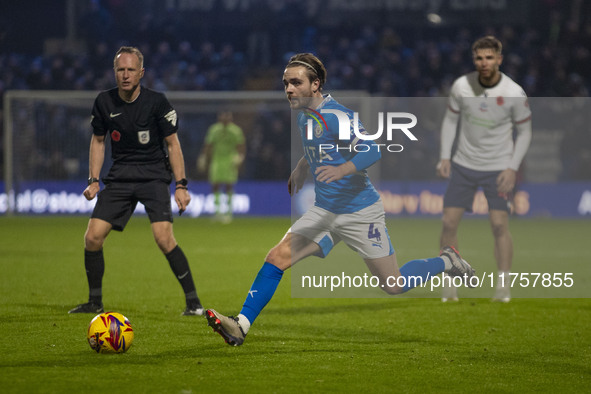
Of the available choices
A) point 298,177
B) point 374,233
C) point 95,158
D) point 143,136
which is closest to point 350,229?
point 374,233

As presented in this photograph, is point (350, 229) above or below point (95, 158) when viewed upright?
below

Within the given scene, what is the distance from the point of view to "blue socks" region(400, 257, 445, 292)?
6.09 metres

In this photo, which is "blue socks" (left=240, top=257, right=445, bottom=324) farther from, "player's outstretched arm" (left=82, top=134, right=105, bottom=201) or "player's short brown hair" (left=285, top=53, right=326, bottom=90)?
"player's outstretched arm" (left=82, top=134, right=105, bottom=201)

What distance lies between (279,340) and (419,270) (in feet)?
3.39

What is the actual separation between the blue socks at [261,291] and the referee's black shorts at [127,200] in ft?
5.19

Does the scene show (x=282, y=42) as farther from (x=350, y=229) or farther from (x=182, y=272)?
(x=350, y=229)

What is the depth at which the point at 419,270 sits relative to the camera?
620 cm

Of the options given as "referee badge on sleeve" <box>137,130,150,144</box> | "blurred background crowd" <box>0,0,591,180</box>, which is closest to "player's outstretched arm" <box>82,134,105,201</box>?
"referee badge on sleeve" <box>137,130,150,144</box>

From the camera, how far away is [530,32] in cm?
2538

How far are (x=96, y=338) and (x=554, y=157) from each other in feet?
50.7

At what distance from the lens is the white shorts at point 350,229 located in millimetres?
5695

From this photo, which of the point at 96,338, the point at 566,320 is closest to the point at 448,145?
the point at 566,320

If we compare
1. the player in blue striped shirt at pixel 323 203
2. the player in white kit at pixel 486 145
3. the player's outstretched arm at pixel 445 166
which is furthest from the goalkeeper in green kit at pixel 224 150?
the player in blue striped shirt at pixel 323 203

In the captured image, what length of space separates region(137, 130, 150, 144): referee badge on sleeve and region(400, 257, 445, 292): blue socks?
214cm
